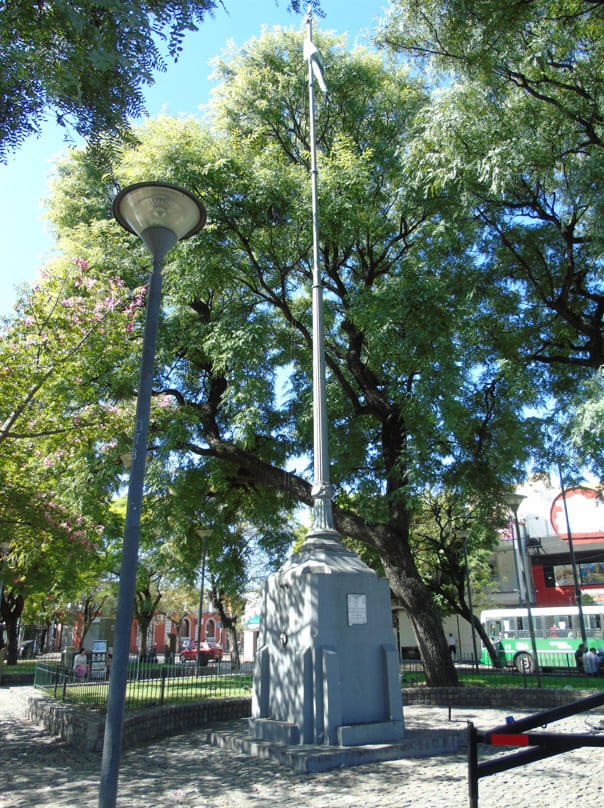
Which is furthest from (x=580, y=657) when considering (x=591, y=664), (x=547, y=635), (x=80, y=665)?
(x=80, y=665)

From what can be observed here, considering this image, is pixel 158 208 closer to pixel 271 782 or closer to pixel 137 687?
pixel 271 782

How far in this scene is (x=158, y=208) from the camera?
17.8 ft

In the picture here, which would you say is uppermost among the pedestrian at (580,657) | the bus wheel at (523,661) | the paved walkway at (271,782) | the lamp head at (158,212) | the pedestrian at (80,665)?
the lamp head at (158,212)

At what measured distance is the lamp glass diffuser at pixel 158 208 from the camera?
5.31 metres

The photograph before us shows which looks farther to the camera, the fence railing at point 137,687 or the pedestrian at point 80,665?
the pedestrian at point 80,665

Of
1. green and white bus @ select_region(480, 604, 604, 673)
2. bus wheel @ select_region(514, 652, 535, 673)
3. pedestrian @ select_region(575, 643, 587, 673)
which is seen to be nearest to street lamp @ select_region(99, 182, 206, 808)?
pedestrian @ select_region(575, 643, 587, 673)

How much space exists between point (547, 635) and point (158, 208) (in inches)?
1287

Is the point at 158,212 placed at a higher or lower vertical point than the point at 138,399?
higher

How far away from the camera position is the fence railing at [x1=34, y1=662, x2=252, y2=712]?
12758 millimetres

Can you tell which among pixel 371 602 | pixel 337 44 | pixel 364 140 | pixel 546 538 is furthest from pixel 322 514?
pixel 546 538

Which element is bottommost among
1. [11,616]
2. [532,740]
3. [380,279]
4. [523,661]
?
[523,661]

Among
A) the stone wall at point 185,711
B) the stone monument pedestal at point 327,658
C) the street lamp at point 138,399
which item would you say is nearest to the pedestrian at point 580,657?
the stone wall at point 185,711

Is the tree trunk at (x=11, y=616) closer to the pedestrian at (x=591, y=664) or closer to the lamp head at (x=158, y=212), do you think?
the pedestrian at (x=591, y=664)

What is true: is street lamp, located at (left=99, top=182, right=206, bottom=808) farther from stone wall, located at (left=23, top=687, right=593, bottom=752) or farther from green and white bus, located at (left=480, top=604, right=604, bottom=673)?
green and white bus, located at (left=480, top=604, right=604, bottom=673)
